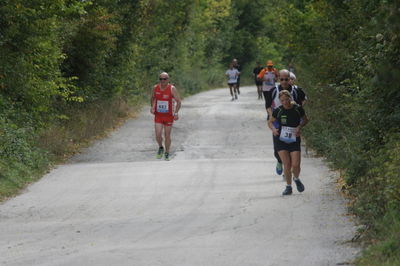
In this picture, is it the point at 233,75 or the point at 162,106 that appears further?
the point at 233,75

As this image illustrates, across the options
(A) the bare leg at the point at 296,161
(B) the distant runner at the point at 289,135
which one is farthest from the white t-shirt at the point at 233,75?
(A) the bare leg at the point at 296,161

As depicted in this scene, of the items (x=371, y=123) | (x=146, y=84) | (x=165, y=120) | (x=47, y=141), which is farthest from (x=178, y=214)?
(x=146, y=84)

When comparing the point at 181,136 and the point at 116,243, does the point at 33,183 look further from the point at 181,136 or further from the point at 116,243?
the point at 181,136

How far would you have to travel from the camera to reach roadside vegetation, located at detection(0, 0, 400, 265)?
9.85 metres

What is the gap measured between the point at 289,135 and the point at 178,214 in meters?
2.60

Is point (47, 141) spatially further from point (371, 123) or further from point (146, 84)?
point (146, 84)

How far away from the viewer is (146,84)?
128 ft

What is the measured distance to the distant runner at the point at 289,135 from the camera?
13422 mm

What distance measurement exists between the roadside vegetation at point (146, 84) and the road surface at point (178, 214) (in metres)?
0.56

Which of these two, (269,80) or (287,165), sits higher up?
(269,80)

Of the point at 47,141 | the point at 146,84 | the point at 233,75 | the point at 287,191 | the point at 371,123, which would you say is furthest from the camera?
the point at 233,75

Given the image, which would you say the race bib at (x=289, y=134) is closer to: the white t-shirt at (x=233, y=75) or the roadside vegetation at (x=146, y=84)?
the roadside vegetation at (x=146, y=84)

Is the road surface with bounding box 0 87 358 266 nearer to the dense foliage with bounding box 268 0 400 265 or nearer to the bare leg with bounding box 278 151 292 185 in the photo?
the bare leg with bounding box 278 151 292 185

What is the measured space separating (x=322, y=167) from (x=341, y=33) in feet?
18.9
